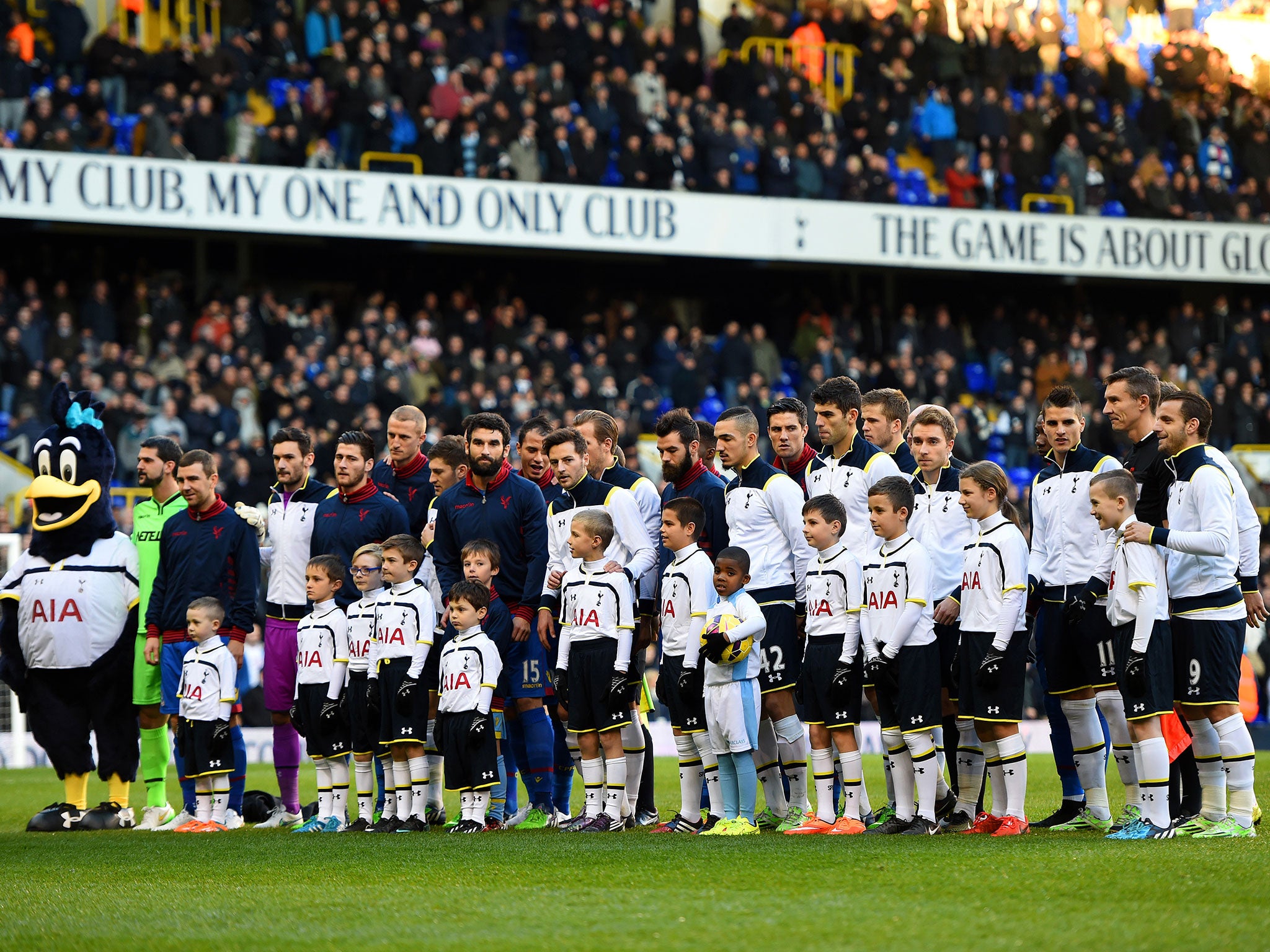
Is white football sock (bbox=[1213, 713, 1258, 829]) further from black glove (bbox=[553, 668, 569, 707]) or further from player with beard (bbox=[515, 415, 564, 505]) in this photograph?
player with beard (bbox=[515, 415, 564, 505])

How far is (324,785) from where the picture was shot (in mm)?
8891

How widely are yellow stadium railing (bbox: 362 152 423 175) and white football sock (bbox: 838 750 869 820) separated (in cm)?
1465

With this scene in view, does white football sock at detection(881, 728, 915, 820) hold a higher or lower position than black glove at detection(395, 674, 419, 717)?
lower

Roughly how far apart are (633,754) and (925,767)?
5.44ft

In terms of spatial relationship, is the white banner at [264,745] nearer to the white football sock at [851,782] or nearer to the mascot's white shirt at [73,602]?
the mascot's white shirt at [73,602]

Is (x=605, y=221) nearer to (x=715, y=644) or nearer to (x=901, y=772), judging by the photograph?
(x=715, y=644)

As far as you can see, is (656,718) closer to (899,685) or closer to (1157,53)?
(899,685)

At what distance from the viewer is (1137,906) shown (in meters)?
5.38

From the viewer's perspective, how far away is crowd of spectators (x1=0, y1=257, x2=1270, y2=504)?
18.0 m

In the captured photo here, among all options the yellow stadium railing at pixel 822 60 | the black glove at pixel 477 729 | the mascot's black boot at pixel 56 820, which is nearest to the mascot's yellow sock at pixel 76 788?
the mascot's black boot at pixel 56 820

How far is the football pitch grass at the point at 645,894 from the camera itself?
16.6ft

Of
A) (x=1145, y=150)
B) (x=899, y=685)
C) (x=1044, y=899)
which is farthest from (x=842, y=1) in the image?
(x=1044, y=899)

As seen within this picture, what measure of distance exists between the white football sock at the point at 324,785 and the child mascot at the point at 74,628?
145 centimetres

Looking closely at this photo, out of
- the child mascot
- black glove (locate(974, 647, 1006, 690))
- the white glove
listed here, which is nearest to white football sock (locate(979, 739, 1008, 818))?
black glove (locate(974, 647, 1006, 690))
